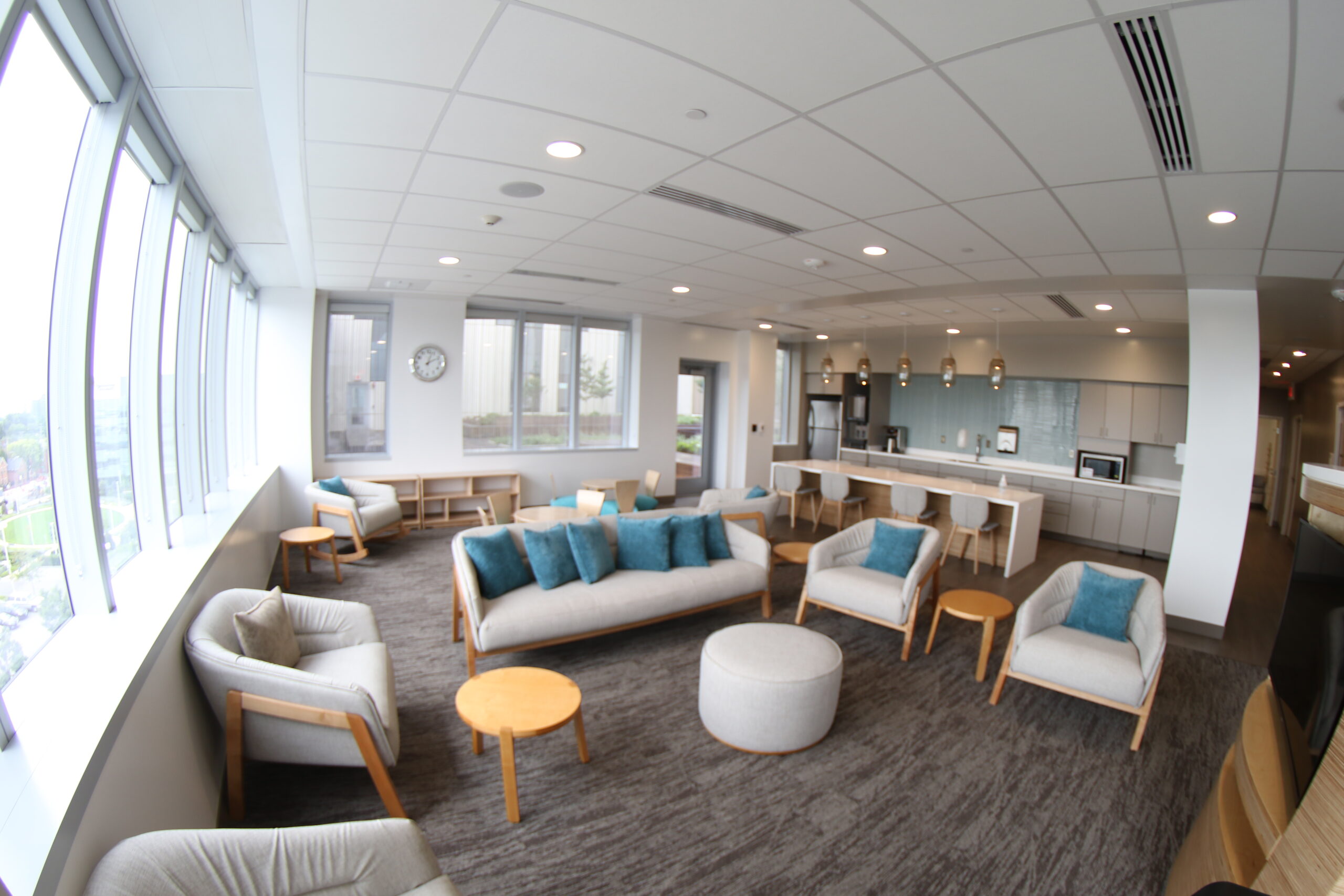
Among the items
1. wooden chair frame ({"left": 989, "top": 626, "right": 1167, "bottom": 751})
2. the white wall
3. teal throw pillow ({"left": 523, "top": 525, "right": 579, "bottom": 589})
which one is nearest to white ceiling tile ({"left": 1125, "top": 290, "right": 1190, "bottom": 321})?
wooden chair frame ({"left": 989, "top": 626, "right": 1167, "bottom": 751})

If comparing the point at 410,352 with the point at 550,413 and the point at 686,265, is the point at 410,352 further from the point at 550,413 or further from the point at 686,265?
the point at 686,265

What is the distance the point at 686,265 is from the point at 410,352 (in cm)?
421

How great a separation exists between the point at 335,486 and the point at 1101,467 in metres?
9.89

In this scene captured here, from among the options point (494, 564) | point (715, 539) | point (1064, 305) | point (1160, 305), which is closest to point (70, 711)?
point (494, 564)

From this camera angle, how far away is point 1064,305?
Answer: 580cm

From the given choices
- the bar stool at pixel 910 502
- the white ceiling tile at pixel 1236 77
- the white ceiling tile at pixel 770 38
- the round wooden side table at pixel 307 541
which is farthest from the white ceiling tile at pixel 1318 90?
the round wooden side table at pixel 307 541

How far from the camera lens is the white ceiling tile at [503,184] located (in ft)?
9.89

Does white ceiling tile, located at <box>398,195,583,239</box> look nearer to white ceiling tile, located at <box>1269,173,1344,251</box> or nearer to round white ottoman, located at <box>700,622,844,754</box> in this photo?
round white ottoman, located at <box>700,622,844,754</box>

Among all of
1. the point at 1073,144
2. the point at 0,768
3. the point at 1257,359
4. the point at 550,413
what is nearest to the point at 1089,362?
the point at 1257,359

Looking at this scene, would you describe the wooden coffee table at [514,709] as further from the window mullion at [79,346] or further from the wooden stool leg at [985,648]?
the wooden stool leg at [985,648]

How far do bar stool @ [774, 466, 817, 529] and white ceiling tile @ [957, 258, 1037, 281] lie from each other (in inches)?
148

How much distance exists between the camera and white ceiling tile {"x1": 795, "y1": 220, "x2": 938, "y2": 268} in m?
3.80

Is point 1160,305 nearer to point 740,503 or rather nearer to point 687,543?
point 740,503

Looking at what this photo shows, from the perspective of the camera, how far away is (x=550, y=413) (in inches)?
337
